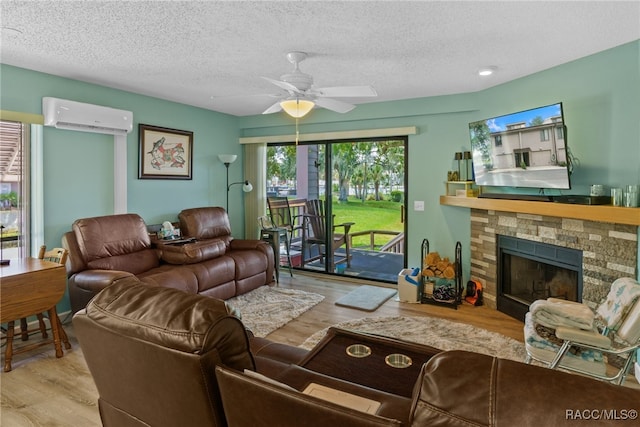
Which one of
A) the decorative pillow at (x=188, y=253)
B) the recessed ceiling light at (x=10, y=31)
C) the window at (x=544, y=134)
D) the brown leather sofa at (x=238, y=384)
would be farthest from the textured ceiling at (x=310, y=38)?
the brown leather sofa at (x=238, y=384)

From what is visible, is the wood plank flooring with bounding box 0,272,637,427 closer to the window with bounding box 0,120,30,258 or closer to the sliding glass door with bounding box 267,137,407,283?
the window with bounding box 0,120,30,258

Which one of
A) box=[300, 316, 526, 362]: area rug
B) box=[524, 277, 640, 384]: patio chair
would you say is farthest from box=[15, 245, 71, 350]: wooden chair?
box=[524, 277, 640, 384]: patio chair

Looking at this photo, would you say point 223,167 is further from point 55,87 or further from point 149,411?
point 149,411

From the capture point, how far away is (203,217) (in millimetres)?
4957

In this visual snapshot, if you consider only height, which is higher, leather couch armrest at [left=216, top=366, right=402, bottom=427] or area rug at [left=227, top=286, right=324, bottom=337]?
leather couch armrest at [left=216, top=366, right=402, bottom=427]

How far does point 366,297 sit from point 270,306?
1171mm

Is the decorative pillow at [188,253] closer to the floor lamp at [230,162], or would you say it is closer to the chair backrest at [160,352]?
the floor lamp at [230,162]

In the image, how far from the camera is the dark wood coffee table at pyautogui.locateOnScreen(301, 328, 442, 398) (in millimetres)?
1510

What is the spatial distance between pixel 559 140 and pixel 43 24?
3.87 m

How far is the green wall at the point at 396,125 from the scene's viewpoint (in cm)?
300

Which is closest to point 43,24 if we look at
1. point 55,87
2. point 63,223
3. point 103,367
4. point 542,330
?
point 55,87

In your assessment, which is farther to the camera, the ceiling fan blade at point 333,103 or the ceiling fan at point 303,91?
the ceiling fan blade at point 333,103

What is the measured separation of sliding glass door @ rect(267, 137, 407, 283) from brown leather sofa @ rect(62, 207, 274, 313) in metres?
1.02

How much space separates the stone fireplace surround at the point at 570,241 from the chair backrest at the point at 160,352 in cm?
304
